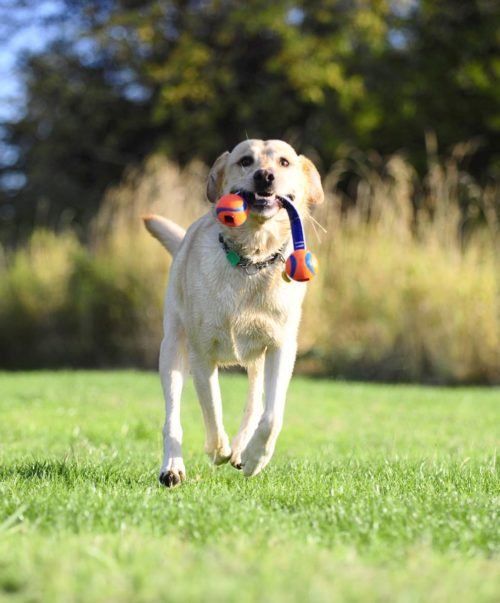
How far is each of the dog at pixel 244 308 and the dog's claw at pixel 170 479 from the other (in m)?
0.04

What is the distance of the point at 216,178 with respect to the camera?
480 cm

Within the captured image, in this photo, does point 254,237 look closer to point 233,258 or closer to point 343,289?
point 233,258

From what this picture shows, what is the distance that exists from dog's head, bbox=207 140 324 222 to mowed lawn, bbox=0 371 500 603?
128cm

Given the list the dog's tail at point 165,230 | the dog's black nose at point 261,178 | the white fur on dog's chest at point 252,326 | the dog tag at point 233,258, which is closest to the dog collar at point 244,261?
the dog tag at point 233,258

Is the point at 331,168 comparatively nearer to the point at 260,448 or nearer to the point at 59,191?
the point at 59,191

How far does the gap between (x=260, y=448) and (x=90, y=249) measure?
34.9 feet

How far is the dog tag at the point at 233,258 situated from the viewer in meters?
4.33

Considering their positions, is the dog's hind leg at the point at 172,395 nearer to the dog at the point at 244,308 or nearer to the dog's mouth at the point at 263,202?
the dog at the point at 244,308

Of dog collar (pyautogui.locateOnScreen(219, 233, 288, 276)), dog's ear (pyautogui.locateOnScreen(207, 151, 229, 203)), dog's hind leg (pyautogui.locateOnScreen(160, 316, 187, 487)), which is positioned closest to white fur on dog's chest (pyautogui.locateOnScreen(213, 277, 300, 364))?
dog collar (pyautogui.locateOnScreen(219, 233, 288, 276))

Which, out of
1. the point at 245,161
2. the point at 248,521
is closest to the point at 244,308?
the point at 245,161

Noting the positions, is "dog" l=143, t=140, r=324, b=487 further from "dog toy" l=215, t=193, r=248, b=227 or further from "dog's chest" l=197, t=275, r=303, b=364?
"dog toy" l=215, t=193, r=248, b=227

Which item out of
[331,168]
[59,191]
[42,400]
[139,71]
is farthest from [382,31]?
[42,400]

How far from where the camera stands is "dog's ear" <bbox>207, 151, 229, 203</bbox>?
4.76 m

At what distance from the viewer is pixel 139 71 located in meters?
21.2
